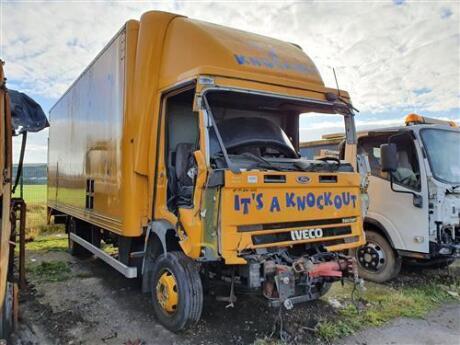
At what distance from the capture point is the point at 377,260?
6.22 m

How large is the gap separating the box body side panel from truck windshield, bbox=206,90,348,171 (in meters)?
1.39

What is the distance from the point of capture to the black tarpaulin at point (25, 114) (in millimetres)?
4387

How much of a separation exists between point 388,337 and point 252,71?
3.25 m

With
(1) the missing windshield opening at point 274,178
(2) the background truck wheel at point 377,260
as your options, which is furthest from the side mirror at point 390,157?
(1) the missing windshield opening at point 274,178

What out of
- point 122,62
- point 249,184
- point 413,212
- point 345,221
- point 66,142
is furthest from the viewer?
point 66,142

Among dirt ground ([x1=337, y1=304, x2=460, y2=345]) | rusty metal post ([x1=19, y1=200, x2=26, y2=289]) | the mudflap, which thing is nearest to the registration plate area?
the mudflap

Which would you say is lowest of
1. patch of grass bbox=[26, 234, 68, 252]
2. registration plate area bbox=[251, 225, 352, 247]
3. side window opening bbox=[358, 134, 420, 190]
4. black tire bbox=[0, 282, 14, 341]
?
patch of grass bbox=[26, 234, 68, 252]

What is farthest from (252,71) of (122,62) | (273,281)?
(273,281)

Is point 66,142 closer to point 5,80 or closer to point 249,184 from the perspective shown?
point 5,80

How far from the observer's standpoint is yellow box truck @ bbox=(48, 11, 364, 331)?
369 centimetres

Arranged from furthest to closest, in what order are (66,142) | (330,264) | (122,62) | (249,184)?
(66,142), (122,62), (330,264), (249,184)

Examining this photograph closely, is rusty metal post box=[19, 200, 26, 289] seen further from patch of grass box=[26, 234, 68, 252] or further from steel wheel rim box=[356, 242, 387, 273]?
steel wheel rim box=[356, 242, 387, 273]

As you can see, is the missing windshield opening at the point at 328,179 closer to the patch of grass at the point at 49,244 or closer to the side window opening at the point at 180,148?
the side window opening at the point at 180,148

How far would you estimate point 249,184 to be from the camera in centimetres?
363
